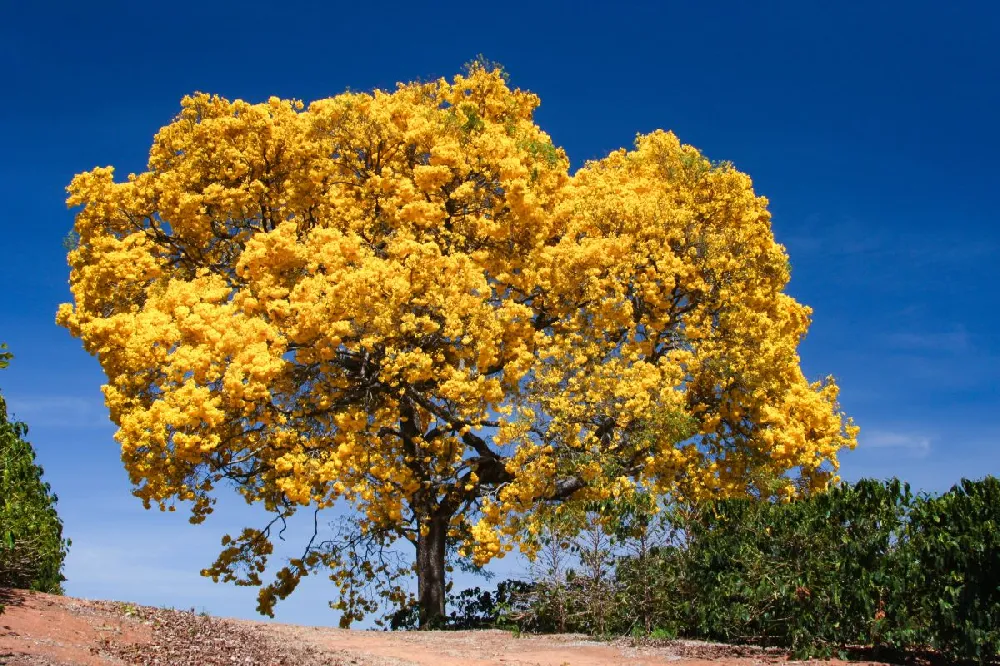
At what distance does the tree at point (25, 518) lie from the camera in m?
12.2

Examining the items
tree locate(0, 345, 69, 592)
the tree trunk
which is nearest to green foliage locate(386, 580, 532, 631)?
the tree trunk

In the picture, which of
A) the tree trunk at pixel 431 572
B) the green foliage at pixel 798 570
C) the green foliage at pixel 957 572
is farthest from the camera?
the tree trunk at pixel 431 572

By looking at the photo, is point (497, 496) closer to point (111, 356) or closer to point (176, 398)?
point (176, 398)

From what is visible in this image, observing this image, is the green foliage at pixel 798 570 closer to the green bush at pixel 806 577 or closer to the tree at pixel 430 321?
the green bush at pixel 806 577

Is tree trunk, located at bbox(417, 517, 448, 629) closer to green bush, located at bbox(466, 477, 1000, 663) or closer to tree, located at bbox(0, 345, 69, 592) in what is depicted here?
green bush, located at bbox(466, 477, 1000, 663)

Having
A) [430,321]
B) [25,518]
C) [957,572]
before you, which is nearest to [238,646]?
[25,518]

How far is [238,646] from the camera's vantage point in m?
12.4

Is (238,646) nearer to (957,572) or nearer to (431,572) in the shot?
(431,572)

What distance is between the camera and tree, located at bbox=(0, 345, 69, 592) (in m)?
12.2

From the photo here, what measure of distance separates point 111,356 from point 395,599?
8.68m

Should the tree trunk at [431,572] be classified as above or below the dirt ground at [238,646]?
above

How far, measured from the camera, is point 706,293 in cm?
2069

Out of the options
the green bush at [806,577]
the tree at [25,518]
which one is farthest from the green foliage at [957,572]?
the tree at [25,518]

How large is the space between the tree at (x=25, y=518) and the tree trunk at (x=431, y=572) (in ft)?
26.5
